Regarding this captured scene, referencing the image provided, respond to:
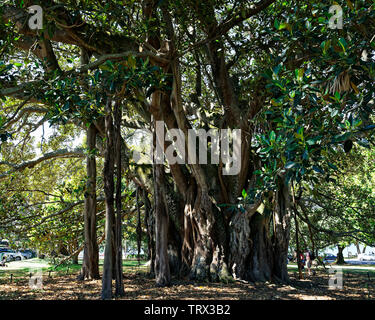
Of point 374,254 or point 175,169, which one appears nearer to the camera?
point 175,169

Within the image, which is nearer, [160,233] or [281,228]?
[160,233]

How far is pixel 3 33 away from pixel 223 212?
5785 millimetres

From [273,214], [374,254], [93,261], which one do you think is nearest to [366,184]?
[273,214]

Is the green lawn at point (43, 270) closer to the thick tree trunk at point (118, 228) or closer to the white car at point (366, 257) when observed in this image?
the thick tree trunk at point (118, 228)

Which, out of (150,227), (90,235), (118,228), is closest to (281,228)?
(150,227)

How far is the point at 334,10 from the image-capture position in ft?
10.8

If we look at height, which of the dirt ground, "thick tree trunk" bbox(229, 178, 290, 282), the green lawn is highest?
"thick tree trunk" bbox(229, 178, 290, 282)

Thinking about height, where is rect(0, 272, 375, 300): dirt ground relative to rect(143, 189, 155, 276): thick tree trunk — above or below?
below

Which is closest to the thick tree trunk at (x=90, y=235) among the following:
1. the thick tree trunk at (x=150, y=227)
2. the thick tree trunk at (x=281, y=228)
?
the thick tree trunk at (x=150, y=227)

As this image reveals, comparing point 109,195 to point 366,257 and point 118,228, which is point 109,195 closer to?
point 118,228

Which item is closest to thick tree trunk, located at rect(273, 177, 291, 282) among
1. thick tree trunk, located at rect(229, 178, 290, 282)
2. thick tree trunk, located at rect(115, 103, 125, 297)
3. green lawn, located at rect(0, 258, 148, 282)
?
thick tree trunk, located at rect(229, 178, 290, 282)

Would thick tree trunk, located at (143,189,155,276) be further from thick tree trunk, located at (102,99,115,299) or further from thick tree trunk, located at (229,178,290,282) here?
thick tree trunk, located at (102,99,115,299)
